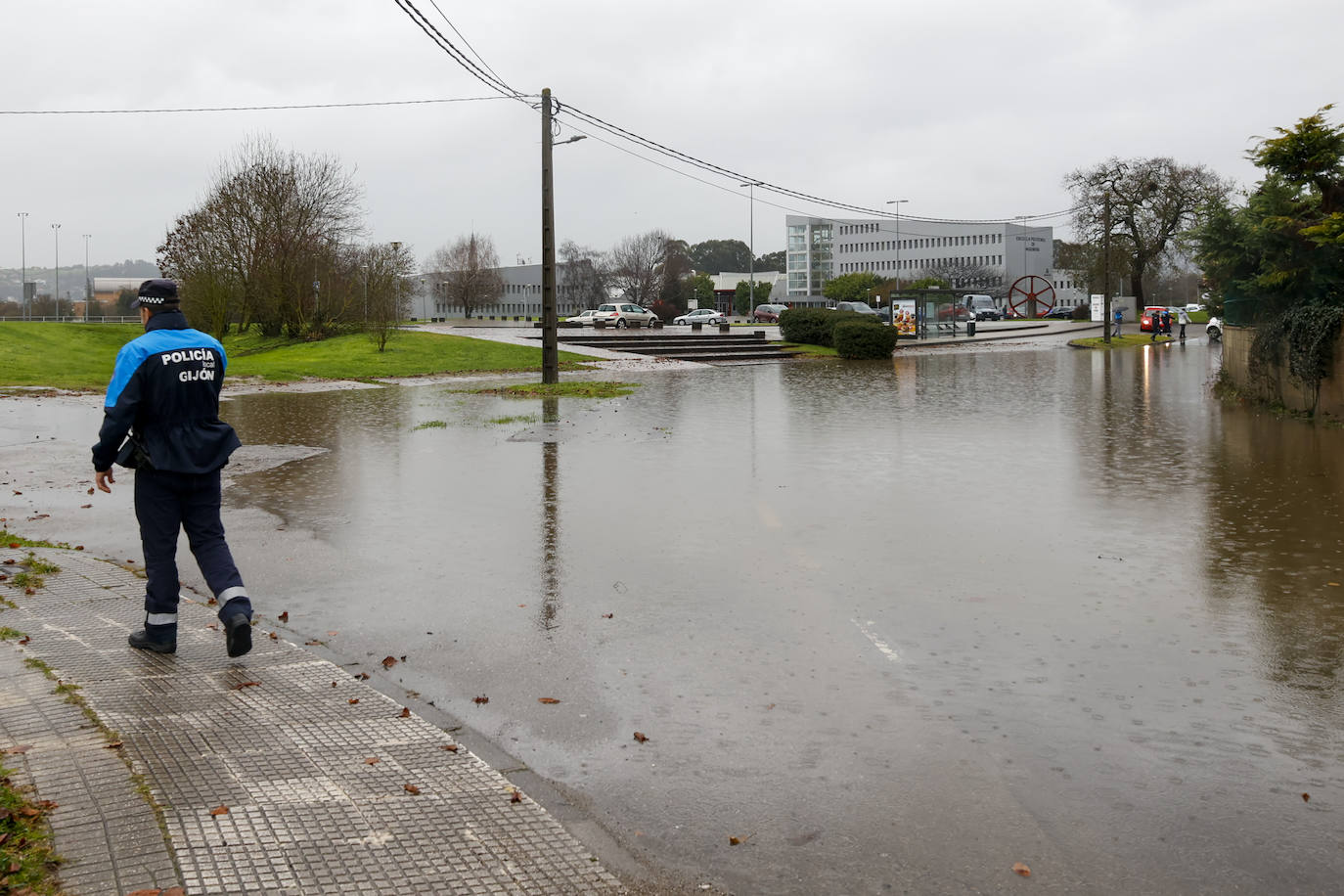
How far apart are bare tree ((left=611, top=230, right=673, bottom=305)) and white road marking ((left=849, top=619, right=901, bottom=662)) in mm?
111854

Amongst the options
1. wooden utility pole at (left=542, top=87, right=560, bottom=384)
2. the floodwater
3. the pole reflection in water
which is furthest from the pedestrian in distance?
wooden utility pole at (left=542, top=87, right=560, bottom=384)

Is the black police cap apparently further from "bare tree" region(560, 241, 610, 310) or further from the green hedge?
"bare tree" region(560, 241, 610, 310)

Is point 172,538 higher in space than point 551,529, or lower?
higher

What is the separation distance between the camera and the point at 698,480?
1215 centimetres

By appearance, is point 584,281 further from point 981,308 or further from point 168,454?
point 168,454

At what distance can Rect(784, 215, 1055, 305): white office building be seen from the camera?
16175cm

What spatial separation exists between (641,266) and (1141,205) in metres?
52.8

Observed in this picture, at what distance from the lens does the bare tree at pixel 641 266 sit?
390ft

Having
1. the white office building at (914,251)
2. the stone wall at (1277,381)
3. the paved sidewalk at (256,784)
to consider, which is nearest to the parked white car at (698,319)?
the stone wall at (1277,381)

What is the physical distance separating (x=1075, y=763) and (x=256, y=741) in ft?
10.2

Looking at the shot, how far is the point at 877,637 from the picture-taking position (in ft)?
20.6

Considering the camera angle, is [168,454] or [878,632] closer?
[168,454]

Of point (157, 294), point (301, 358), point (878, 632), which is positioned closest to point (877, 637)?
point (878, 632)

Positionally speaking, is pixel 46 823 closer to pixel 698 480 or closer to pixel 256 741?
pixel 256 741
